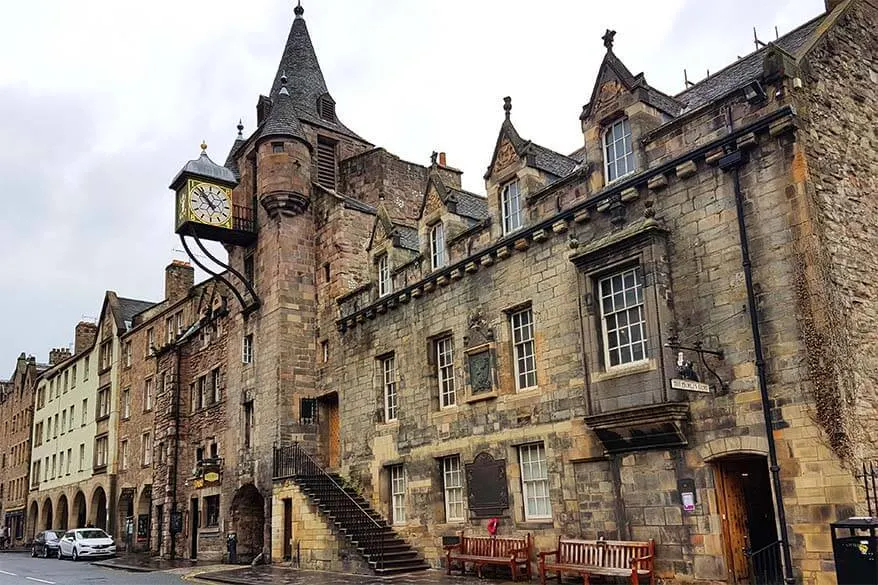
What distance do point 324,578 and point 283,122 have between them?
48.5 feet

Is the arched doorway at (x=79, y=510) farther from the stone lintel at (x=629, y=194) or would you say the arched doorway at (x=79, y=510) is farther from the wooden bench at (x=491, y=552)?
the stone lintel at (x=629, y=194)

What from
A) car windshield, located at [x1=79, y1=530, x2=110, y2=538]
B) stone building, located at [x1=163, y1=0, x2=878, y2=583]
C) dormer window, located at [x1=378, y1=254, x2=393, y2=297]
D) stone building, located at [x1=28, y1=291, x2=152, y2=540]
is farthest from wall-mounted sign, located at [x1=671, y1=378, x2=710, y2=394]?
stone building, located at [x1=28, y1=291, x2=152, y2=540]

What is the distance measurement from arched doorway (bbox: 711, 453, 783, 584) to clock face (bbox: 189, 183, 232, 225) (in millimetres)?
18176

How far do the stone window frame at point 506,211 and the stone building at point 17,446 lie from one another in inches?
1890

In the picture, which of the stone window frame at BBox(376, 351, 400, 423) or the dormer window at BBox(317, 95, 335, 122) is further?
the dormer window at BBox(317, 95, 335, 122)

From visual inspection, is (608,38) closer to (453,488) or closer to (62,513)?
(453,488)

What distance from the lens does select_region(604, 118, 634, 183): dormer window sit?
51.4 feet

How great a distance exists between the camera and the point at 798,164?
501 inches

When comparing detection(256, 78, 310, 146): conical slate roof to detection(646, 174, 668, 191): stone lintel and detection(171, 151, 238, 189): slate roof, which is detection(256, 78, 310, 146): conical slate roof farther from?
detection(646, 174, 668, 191): stone lintel

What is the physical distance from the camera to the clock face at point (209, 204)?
2575 cm

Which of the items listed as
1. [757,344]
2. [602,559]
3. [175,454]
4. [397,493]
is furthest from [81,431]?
[757,344]

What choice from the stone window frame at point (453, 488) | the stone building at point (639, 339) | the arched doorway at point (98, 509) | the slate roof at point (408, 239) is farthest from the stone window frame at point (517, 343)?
the arched doorway at point (98, 509)

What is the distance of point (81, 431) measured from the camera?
152 feet

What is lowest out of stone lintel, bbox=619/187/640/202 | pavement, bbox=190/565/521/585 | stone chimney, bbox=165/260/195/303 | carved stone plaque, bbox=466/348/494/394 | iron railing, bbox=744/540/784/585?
pavement, bbox=190/565/521/585
